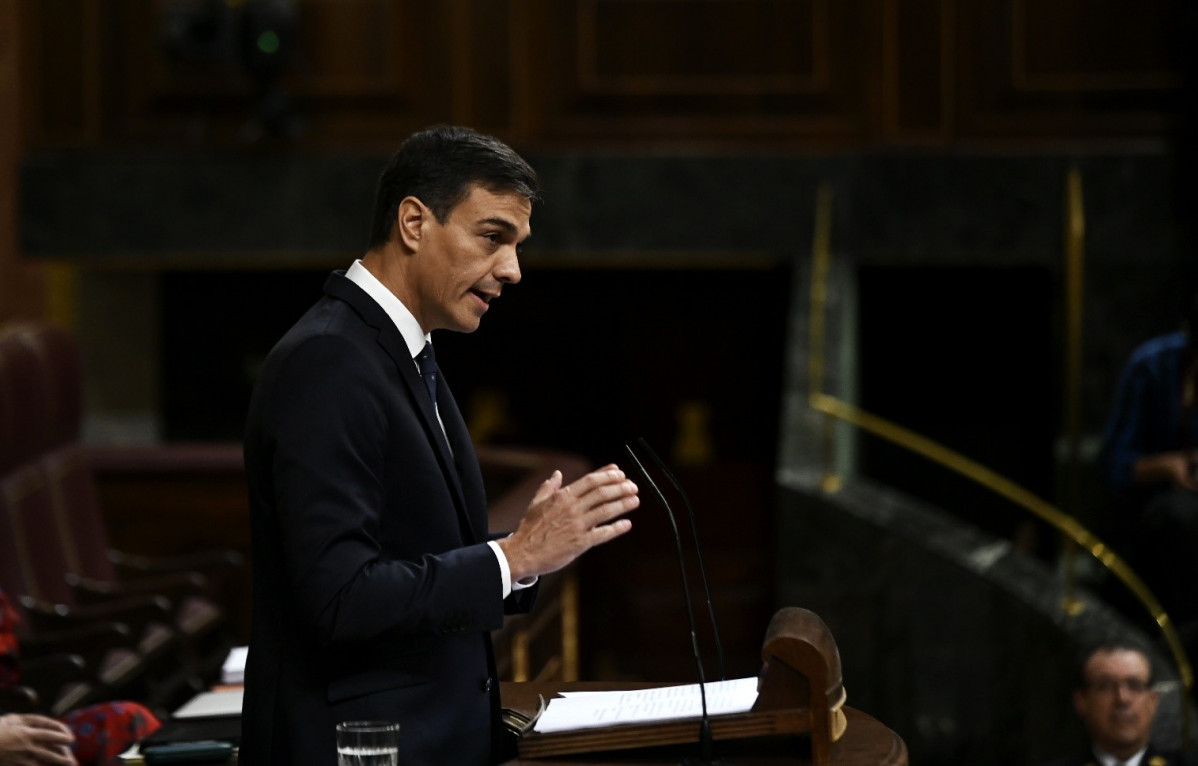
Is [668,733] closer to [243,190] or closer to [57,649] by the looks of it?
[57,649]

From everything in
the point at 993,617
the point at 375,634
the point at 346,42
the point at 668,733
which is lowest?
the point at 993,617

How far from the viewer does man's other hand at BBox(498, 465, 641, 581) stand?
186 centimetres

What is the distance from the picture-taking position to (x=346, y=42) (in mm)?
6465

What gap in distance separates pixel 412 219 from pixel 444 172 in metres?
0.07

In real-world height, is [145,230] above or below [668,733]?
above

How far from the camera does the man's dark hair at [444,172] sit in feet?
6.51

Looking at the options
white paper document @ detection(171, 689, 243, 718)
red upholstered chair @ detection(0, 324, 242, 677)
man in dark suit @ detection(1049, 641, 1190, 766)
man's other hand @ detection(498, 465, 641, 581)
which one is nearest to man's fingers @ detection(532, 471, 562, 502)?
man's other hand @ detection(498, 465, 641, 581)

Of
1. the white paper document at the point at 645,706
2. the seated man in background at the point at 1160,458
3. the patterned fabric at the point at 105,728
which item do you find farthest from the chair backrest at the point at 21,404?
the seated man in background at the point at 1160,458

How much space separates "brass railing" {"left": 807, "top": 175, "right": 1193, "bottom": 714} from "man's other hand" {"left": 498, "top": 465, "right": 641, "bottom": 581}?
3.00 meters

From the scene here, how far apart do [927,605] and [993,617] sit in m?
0.19

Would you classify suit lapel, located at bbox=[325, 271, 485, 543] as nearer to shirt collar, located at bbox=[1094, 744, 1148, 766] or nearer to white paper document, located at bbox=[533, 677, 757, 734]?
white paper document, located at bbox=[533, 677, 757, 734]

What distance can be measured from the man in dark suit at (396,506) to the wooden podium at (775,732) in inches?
6.1

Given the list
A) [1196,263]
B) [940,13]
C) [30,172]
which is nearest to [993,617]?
[1196,263]

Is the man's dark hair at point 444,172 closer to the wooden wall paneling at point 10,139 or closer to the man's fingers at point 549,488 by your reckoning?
the man's fingers at point 549,488
